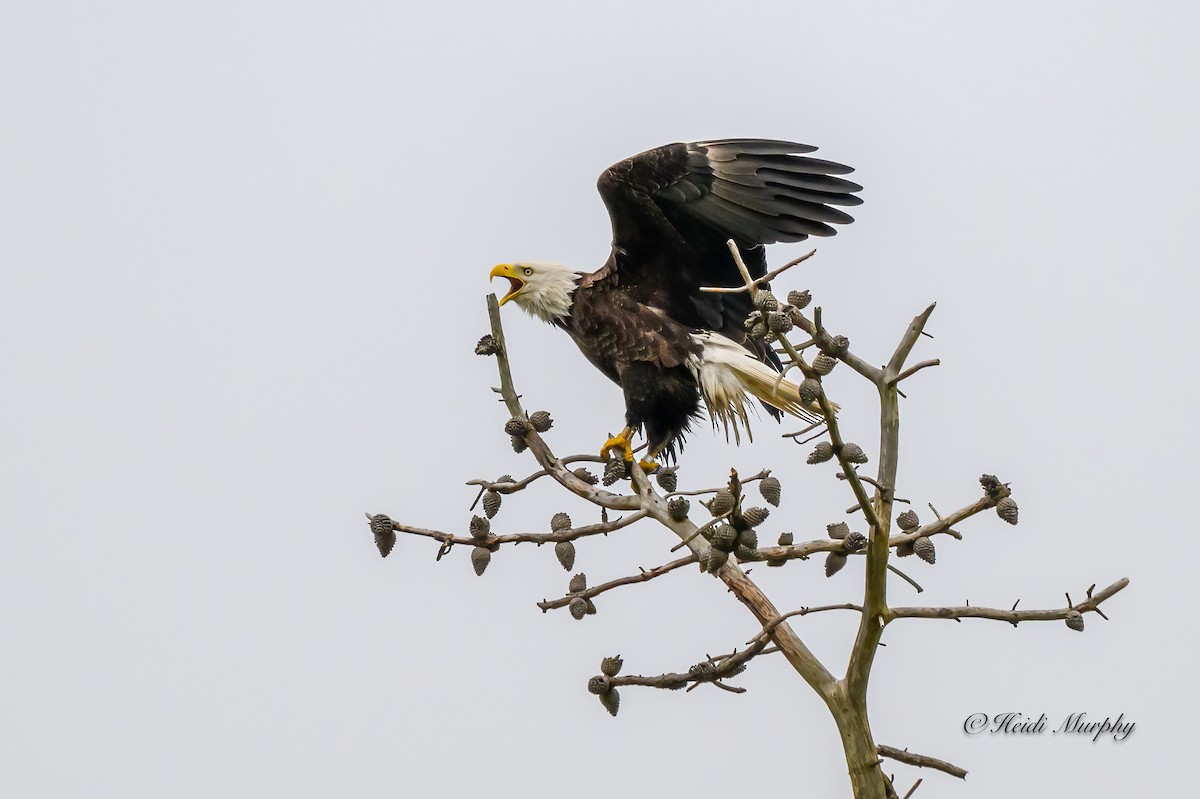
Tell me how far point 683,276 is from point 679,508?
2.05 m

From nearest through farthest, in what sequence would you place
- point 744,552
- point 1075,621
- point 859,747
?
point 1075,621 < point 859,747 < point 744,552

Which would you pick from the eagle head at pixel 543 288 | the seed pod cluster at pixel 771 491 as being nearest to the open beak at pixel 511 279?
the eagle head at pixel 543 288

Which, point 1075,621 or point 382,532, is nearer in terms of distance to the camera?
point 1075,621

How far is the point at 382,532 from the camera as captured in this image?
14.3 feet

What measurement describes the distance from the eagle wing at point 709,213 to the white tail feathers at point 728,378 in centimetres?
22

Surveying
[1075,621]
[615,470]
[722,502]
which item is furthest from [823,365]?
[615,470]

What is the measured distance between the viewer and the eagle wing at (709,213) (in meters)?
5.64

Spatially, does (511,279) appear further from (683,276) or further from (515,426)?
(515,426)

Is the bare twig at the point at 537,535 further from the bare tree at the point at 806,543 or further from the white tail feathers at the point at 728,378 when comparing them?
the white tail feathers at the point at 728,378

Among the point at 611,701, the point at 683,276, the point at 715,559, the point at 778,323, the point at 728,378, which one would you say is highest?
the point at 683,276

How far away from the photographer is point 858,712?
12.6 ft

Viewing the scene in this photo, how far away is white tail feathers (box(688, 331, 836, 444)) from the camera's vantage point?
18.7ft

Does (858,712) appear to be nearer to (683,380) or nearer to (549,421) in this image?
(549,421)

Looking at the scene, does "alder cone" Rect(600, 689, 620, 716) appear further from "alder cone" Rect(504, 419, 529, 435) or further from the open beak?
the open beak
